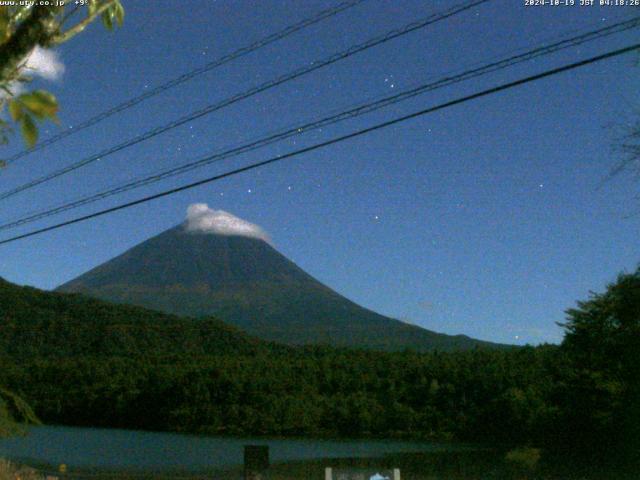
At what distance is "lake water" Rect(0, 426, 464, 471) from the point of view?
4719cm

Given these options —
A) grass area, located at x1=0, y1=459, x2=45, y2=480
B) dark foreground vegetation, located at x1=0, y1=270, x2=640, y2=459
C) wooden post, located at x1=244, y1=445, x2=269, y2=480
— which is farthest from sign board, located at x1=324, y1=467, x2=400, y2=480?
dark foreground vegetation, located at x1=0, y1=270, x2=640, y2=459

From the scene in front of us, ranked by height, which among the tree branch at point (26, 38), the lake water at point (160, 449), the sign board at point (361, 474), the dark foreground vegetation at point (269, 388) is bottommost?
the sign board at point (361, 474)

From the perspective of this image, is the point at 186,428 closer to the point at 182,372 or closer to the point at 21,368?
the point at 182,372

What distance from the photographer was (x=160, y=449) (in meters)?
59.2

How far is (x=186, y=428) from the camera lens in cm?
7494

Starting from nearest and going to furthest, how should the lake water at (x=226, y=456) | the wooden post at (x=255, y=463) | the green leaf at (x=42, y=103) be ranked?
the green leaf at (x=42, y=103) → the wooden post at (x=255, y=463) → the lake water at (x=226, y=456)

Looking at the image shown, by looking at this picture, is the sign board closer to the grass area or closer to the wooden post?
the wooden post

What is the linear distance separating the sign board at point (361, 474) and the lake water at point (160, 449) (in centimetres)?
3738

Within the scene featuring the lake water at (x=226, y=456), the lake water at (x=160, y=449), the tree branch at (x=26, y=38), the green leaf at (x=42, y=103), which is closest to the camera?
the green leaf at (x=42, y=103)

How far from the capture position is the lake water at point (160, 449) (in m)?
47.2

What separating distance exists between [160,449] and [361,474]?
55463 mm

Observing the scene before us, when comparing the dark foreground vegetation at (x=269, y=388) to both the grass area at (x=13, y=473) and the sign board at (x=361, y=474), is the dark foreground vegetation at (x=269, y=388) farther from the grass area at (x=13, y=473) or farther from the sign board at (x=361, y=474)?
the sign board at (x=361, y=474)

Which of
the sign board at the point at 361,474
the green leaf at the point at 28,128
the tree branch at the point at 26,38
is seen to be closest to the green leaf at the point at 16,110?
the green leaf at the point at 28,128

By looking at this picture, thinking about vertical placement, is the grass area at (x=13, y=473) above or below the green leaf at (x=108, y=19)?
→ below
